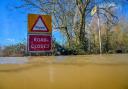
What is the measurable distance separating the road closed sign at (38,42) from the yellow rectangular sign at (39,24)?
9 centimetres

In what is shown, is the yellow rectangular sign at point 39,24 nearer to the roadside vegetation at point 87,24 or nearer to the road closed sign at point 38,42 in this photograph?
the road closed sign at point 38,42

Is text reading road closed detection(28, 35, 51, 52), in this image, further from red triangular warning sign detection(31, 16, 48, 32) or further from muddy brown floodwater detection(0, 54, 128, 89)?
muddy brown floodwater detection(0, 54, 128, 89)

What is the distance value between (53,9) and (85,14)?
61 cm

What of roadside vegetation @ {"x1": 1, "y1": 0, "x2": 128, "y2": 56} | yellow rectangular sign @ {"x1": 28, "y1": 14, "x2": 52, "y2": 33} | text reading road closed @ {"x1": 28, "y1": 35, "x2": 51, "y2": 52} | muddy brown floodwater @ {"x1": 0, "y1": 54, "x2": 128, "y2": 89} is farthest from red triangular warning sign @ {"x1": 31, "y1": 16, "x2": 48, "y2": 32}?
muddy brown floodwater @ {"x1": 0, "y1": 54, "x2": 128, "y2": 89}

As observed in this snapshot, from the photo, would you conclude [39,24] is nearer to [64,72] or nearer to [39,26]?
[39,26]

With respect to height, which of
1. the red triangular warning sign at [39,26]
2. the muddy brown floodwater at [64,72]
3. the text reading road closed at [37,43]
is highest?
the red triangular warning sign at [39,26]

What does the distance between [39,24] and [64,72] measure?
113cm

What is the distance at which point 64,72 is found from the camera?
6.77 m

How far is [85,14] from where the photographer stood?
22.2 ft

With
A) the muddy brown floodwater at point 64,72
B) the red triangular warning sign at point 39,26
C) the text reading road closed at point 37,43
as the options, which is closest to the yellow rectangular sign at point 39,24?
the red triangular warning sign at point 39,26

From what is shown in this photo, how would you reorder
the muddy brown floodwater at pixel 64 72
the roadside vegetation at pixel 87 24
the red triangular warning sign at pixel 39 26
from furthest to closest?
the roadside vegetation at pixel 87 24 → the muddy brown floodwater at pixel 64 72 → the red triangular warning sign at pixel 39 26

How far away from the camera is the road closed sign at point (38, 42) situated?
6250 millimetres

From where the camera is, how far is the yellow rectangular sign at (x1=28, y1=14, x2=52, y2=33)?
20.3 feet

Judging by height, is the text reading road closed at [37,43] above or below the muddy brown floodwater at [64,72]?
above
